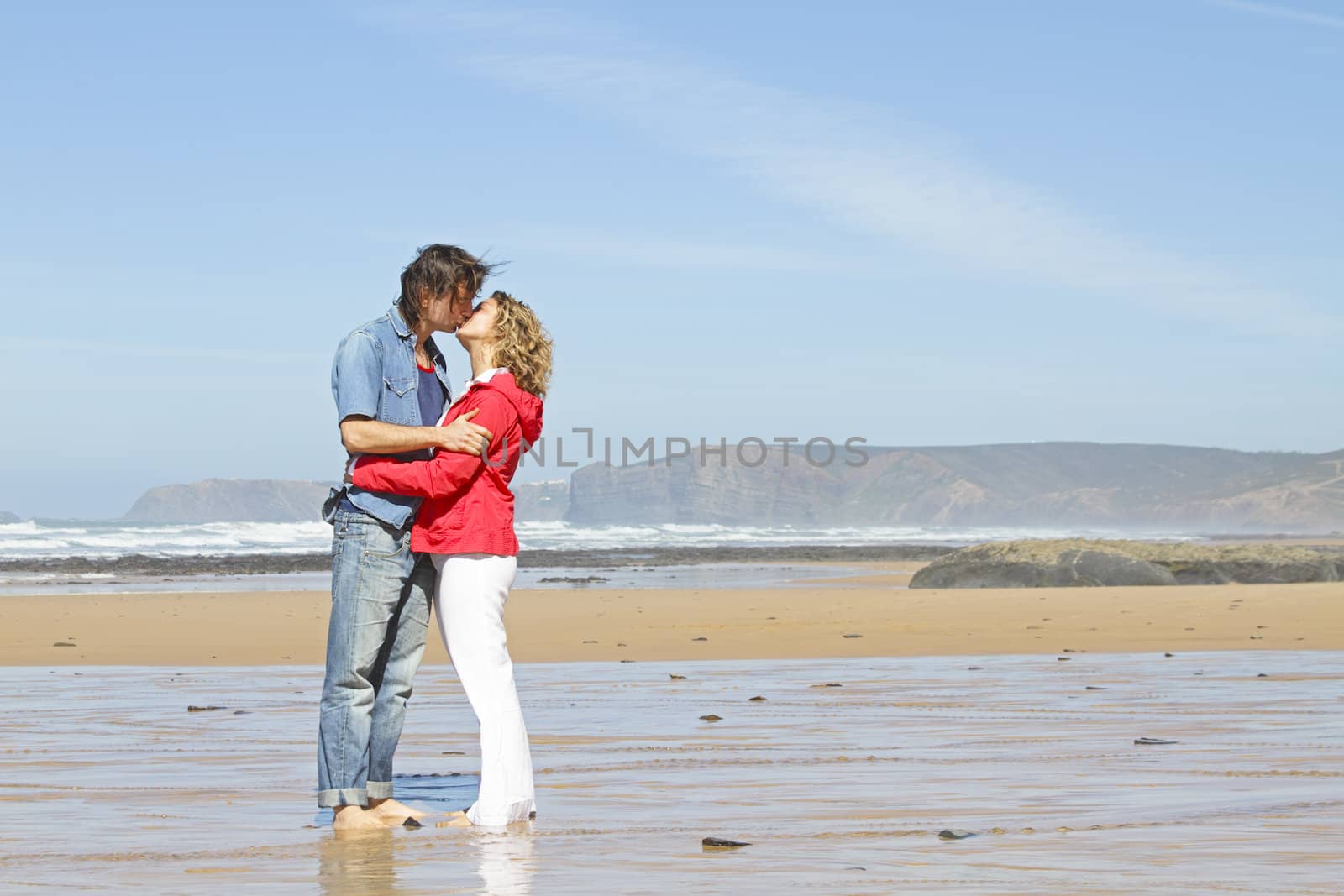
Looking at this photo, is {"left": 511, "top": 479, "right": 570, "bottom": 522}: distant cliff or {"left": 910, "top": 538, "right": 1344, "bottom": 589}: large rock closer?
{"left": 910, "top": 538, "right": 1344, "bottom": 589}: large rock

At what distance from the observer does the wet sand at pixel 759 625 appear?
37.7 feet

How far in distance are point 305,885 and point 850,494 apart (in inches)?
6316

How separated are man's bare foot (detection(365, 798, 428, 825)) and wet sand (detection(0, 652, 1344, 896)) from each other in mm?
138

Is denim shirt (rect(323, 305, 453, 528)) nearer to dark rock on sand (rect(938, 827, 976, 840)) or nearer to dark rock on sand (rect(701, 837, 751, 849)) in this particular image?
dark rock on sand (rect(701, 837, 751, 849))

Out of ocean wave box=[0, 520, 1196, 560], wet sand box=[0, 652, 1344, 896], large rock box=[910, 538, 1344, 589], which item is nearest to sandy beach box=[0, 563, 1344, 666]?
large rock box=[910, 538, 1344, 589]

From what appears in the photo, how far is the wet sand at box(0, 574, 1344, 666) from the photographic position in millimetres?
11492

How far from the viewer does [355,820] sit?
4.46 m

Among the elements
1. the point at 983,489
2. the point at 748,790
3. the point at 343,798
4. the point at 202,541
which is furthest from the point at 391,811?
the point at 983,489

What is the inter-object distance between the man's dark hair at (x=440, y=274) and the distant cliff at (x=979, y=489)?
14240 centimetres

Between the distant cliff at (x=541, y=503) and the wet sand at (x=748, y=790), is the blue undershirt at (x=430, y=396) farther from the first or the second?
the distant cliff at (x=541, y=503)

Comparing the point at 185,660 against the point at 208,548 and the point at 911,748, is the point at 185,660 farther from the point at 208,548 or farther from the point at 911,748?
the point at 208,548

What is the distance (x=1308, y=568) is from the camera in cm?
1961

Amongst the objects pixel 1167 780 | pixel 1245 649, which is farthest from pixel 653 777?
pixel 1245 649

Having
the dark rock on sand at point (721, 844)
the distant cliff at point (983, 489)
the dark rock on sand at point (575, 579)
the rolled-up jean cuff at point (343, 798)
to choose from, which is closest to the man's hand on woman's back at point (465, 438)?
the rolled-up jean cuff at point (343, 798)
